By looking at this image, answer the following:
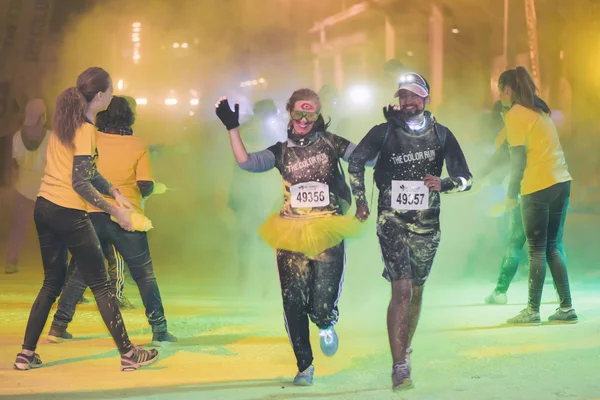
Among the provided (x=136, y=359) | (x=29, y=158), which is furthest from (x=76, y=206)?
(x=29, y=158)

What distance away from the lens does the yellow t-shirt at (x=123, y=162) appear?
6.26 meters

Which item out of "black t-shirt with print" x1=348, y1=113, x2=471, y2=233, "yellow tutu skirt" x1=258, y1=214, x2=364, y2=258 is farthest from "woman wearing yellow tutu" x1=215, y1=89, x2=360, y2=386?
"black t-shirt with print" x1=348, y1=113, x2=471, y2=233

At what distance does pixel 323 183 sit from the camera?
5.30 meters

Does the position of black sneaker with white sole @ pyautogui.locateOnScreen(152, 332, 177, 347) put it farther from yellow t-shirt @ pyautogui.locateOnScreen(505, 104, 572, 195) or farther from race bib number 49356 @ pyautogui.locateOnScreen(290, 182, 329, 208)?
yellow t-shirt @ pyautogui.locateOnScreen(505, 104, 572, 195)

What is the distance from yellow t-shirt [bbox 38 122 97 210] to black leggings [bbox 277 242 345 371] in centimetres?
131

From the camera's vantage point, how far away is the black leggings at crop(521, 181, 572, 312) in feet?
23.0

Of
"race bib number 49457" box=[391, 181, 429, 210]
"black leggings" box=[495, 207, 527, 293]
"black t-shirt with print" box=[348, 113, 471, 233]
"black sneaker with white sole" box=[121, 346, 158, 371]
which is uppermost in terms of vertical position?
"black t-shirt with print" box=[348, 113, 471, 233]

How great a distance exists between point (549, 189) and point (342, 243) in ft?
7.94

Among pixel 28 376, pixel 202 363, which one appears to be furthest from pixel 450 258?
pixel 28 376

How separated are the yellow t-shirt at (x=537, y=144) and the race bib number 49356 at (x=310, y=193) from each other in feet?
7.48

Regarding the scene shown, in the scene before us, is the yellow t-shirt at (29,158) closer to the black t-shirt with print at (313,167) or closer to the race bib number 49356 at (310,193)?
the black t-shirt with print at (313,167)

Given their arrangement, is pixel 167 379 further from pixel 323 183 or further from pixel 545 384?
pixel 545 384

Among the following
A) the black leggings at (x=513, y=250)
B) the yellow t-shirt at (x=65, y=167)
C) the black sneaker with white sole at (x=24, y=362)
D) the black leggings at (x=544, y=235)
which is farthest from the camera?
the black leggings at (x=513, y=250)

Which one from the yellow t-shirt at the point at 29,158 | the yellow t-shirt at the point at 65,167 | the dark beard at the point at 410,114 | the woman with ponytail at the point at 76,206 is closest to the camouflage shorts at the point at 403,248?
the dark beard at the point at 410,114
